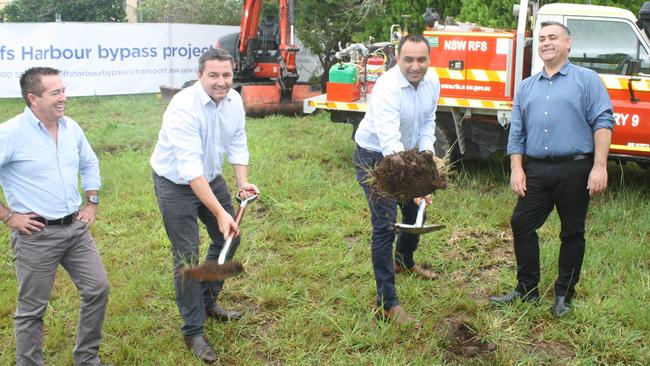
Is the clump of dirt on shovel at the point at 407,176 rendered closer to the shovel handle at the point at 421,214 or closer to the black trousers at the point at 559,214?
the shovel handle at the point at 421,214

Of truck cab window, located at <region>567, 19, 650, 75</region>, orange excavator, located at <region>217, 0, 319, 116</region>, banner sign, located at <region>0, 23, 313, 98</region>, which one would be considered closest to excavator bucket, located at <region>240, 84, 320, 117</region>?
orange excavator, located at <region>217, 0, 319, 116</region>

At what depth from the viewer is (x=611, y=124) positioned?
158 inches

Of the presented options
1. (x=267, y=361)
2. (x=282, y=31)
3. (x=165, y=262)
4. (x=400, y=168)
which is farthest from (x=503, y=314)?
(x=282, y=31)

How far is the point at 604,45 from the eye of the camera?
21.9ft

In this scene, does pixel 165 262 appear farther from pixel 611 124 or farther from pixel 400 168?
pixel 611 124

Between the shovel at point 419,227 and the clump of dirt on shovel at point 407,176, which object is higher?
the clump of dirt on shovel at point 407,176

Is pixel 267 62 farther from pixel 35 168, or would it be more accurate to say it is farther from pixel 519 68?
pixel 35 168

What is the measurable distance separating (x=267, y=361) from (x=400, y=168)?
142cm

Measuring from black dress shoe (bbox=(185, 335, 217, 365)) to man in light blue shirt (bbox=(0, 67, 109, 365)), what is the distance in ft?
2.04

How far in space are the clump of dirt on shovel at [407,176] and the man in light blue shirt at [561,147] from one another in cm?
65

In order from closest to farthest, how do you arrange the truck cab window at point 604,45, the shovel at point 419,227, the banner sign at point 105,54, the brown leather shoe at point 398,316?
the shovel at point 419,227 → the brown leather shoe at point 398,316 → the truck cab window at point 604,45 → the banner sign at point 105,54

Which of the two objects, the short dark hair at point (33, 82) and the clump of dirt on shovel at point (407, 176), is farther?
the clump of dirt on shovel at point (407, 176)

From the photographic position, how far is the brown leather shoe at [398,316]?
166 inches

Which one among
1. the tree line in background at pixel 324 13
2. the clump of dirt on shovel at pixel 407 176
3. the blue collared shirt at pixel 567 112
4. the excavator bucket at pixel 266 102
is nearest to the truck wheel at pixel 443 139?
the tree line in background at pixel 324 13
